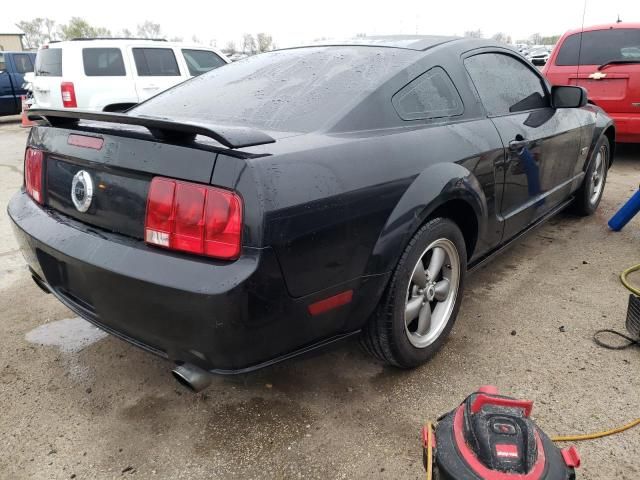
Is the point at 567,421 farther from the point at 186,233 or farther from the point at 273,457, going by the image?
the point at 186,233

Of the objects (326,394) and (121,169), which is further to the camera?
(326,394)

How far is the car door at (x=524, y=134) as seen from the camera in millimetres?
2789

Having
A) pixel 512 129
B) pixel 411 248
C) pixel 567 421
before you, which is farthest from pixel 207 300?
pixel 512 129

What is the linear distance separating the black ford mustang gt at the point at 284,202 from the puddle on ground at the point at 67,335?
55 centimetres

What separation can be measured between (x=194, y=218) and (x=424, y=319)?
125 cm

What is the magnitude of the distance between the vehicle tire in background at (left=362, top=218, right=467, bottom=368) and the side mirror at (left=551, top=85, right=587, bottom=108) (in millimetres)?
1591

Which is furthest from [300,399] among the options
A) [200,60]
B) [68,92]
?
[200,60]

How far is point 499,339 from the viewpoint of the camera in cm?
262

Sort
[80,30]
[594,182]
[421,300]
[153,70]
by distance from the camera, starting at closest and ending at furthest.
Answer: [421,300] → [594,182] → [153,70] → [80,30]

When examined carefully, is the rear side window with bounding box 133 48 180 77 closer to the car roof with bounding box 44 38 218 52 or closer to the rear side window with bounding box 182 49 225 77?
the car roof with bounding box 44 38 218 52

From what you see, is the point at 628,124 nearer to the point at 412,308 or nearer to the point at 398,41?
the point at 398,41

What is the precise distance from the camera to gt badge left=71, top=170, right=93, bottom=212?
1865 millimetres

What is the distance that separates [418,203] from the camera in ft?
6.76

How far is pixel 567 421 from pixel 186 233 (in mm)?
1641
